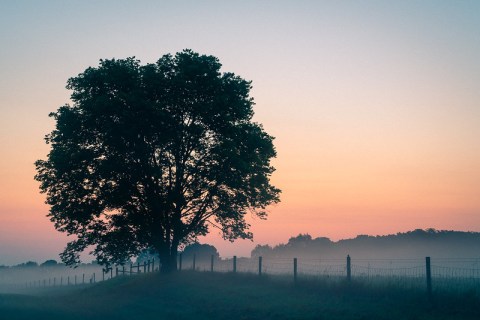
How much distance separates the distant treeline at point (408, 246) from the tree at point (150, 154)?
107611 mm

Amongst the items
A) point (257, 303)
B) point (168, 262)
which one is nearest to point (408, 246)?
point (168, 262)

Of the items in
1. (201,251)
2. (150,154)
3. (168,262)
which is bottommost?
(201,251)

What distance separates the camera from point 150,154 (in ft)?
125

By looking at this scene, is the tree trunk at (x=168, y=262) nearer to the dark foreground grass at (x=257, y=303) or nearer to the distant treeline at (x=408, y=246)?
the dark foreground grass at (x=257, y=303)

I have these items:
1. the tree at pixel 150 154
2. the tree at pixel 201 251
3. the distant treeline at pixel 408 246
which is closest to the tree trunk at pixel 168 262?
the tree at pixel 150 154

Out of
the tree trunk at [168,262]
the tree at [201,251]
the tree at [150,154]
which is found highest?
the tree at [150,154]

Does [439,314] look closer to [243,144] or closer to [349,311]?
[349,311]

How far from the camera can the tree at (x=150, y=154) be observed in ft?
120

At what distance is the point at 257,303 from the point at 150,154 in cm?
1682

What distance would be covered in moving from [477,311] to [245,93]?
2478 cm

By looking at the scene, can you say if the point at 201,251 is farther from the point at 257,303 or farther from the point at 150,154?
the point at 257,303

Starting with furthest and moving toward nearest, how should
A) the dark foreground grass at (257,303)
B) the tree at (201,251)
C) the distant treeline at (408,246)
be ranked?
the tree at (201,251), the distant treeline at (408,246), the dark foreground grass at (257,303)

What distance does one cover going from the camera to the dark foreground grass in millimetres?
21266

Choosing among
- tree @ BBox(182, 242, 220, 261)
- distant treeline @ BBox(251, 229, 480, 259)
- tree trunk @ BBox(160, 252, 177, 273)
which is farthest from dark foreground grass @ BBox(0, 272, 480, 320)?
tree @ BBox(182, 242, 220, 261)
